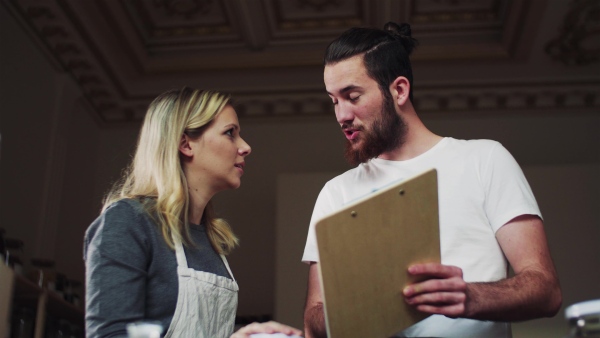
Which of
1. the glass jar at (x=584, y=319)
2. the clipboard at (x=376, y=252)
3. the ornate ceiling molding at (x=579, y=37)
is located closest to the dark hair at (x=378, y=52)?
the clipboard at (x=376, y=252)

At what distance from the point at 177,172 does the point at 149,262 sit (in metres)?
0.25

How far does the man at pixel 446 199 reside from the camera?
1423 mm

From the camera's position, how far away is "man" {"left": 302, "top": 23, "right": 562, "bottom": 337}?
56.0 inches

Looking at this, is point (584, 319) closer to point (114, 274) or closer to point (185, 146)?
point (114, 274)

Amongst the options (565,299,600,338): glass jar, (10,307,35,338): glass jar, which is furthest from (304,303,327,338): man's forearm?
(10,307,35,338): glass jar

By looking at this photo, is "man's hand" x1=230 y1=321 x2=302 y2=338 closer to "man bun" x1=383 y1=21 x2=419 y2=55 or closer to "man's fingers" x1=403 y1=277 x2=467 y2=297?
"man's fingers" x1=403 y1=277 x2=467 y2=297

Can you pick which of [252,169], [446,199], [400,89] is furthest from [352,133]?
[252,169]

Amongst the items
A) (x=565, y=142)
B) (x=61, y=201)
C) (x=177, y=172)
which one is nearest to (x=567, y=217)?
(x=565, y=142)

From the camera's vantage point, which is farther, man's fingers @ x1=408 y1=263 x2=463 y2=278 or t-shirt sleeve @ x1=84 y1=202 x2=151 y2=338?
t-shirt sleeve @ x1=84 y1=202 x2=151 y2=338

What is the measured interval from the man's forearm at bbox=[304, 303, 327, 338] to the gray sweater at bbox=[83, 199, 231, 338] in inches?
10.2

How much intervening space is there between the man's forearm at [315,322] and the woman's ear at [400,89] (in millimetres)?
551

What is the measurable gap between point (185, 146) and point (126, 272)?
0.42 m

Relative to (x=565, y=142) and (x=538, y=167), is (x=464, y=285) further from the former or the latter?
(x=565, y=142)

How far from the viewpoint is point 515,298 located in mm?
1457
